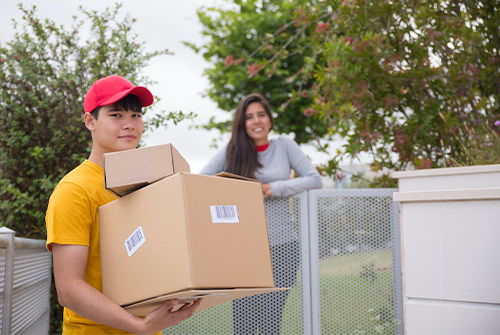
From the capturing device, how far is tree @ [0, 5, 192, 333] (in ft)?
12.4

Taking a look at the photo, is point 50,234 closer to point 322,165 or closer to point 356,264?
point 356,264

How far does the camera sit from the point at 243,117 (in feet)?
11.3

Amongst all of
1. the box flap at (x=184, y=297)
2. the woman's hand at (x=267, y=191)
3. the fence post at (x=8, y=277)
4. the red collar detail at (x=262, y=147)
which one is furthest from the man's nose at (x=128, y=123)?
the red collar detail at (x=262, y=147)

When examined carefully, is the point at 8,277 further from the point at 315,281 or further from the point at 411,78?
the point at 411,78

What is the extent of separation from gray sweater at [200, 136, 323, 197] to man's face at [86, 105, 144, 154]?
150 centimetres

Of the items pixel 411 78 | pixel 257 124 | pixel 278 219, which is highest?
pixel 411 78

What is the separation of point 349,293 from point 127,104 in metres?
2.17

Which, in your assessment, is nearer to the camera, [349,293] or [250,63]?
[349,293]

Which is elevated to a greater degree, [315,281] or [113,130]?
[113,130]

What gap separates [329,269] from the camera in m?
3.19

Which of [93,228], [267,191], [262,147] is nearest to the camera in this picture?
[93,228]

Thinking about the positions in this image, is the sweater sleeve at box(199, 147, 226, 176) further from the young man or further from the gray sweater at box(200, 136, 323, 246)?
the young man

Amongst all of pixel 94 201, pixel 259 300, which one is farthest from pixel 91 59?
pixel 94 201

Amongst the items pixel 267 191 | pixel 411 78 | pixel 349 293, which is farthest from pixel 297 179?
pixel 411 78
